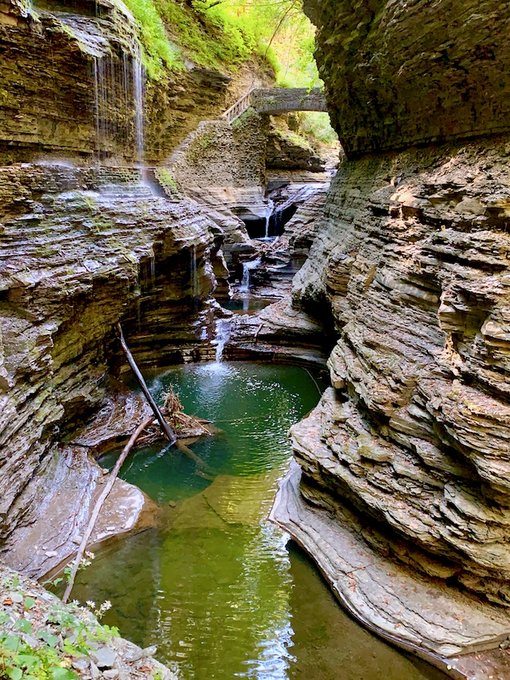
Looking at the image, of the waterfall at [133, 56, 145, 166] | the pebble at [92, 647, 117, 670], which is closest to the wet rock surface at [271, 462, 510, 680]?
the pebble at [92, 647, 117, 670]

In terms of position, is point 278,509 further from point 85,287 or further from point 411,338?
point 85,287

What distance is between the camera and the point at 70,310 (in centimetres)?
985

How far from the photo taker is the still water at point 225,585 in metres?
5.91

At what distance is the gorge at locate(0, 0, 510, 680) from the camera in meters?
6.17

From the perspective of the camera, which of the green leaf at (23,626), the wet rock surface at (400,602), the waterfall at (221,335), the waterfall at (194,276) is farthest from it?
the waterfall at (221,335)

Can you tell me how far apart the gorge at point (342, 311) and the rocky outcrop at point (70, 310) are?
0.17 ft

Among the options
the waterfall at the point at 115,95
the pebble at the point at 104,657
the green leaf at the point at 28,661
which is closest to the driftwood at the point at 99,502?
the pebble at the point at 104,657

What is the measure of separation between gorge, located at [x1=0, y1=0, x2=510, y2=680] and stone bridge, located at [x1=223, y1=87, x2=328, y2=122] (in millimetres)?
9427

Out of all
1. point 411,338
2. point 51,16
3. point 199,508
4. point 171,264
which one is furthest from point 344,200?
point 199,508

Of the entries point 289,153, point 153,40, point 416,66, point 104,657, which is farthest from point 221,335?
point 289,153

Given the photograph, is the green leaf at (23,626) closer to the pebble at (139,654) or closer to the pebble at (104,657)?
the pebble at (104,657)

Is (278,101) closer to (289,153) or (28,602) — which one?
(289,153)

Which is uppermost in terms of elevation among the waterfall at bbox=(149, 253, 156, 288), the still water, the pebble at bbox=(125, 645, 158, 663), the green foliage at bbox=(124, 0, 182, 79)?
the green foliage at bbox=(124, 0, 182, 79)

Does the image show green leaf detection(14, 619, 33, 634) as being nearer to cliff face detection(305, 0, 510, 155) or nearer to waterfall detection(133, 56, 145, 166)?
cliff face detection(305, 0, 510, 155)
